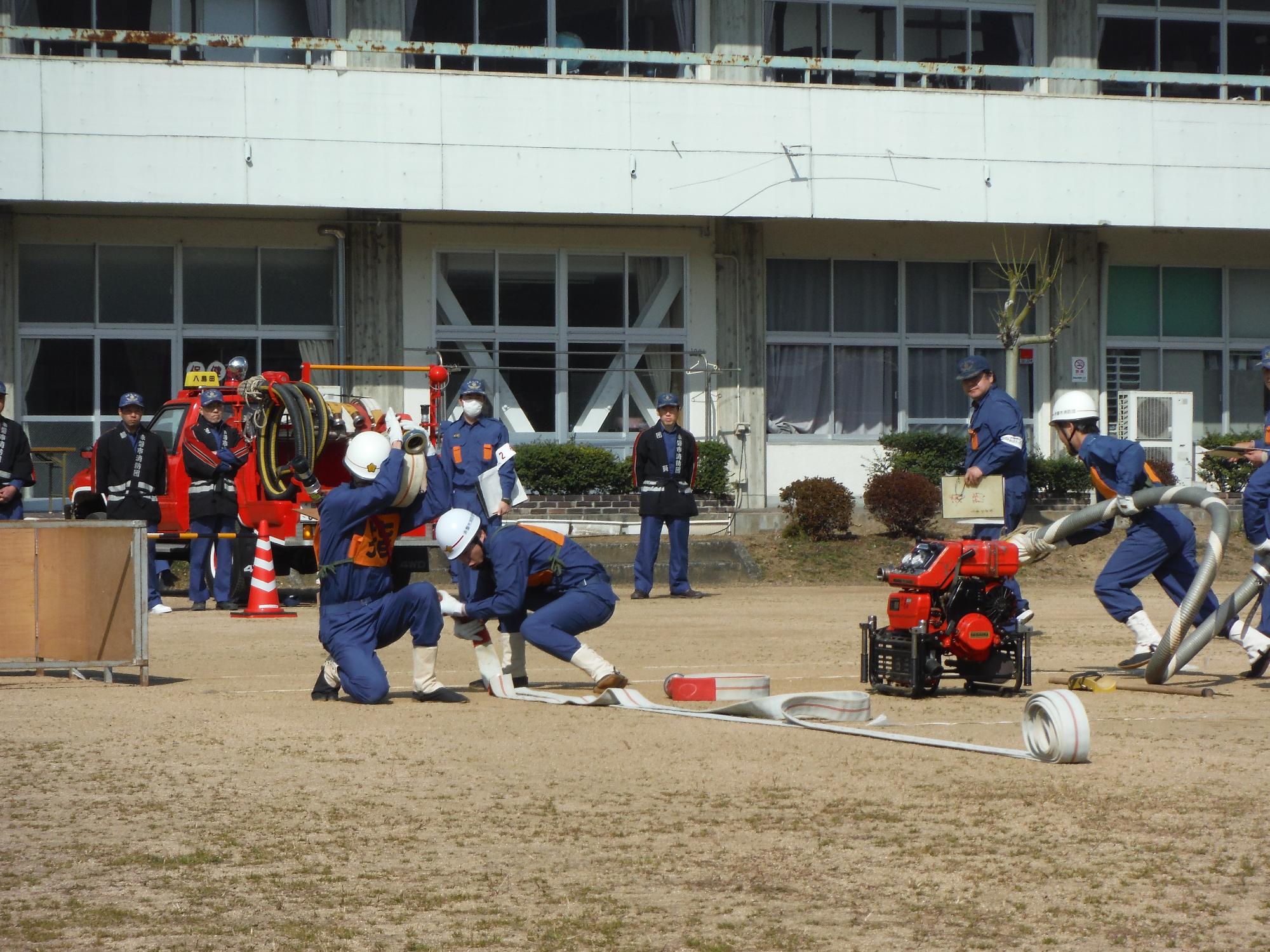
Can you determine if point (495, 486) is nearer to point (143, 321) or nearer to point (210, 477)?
point (210, 477)

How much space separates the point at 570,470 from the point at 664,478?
6.17 meters

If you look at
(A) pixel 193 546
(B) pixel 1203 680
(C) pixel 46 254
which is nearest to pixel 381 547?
(B) pixel 1203 680

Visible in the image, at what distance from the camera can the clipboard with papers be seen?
14.7 meters

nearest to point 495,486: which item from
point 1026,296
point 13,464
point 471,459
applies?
point 471,459

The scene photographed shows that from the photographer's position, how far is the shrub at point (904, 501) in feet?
77.5

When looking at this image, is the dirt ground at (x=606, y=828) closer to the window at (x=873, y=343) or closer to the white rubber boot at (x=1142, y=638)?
the white rubber boot at (x=1142, y=638)

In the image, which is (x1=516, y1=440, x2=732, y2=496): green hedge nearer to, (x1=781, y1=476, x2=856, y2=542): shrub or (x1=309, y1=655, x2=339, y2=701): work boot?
(x1=781, y1=476, x2=856, y2=542): shrub

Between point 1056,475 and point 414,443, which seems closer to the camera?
point 414,443

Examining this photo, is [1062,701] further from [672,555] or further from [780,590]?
[780,590]

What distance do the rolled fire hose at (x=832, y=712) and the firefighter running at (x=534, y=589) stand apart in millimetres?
219

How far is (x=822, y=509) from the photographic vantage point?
23.6 m

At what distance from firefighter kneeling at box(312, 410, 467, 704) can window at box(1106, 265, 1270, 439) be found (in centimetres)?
2065

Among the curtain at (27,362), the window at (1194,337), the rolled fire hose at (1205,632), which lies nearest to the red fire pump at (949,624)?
the rolled fire hose at (1205,632)

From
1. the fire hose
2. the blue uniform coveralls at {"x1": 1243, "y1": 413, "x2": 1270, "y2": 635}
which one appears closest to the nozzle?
the fire hose
